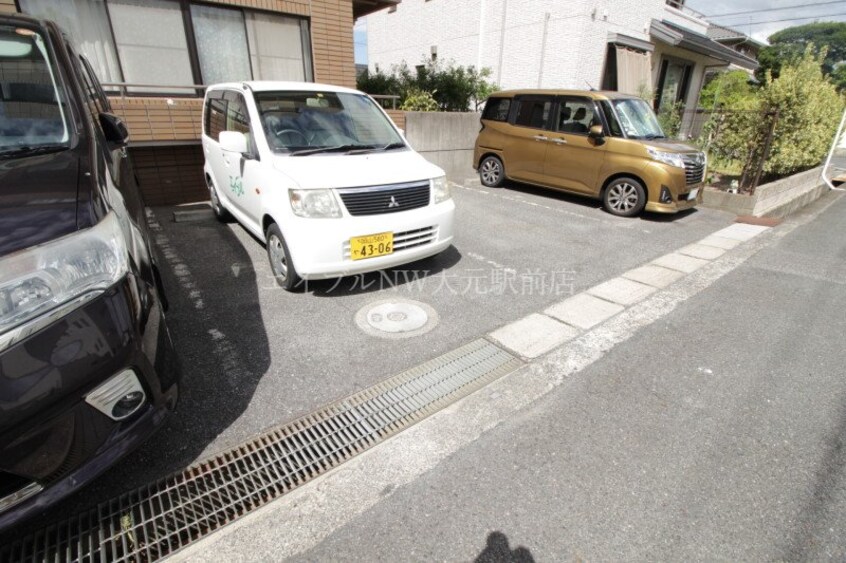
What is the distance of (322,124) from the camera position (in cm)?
390

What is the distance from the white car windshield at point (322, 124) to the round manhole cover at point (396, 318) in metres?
1.44

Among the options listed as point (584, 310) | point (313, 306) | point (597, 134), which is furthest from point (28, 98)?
point (597, 134)

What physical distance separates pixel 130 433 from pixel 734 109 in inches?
362

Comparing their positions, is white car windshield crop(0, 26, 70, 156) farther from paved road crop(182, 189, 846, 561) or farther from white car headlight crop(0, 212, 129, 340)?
paved road crop(182, 189, 846, 561)

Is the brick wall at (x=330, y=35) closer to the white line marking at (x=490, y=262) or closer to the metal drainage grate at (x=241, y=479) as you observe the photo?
the white line marking at (x=490, y=262)

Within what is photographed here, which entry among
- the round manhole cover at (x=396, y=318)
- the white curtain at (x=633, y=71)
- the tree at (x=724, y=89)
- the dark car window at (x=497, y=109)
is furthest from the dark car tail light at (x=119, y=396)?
the tree at (x=724, y=89)

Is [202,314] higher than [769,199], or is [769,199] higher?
[769,199]

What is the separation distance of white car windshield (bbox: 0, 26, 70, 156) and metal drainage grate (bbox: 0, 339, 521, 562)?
5.45 ft

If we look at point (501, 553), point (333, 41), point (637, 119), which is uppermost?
point (333, 41)

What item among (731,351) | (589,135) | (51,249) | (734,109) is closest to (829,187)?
(734,109)

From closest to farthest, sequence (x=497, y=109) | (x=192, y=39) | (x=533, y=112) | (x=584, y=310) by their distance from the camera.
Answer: (x=584, y=310), (x=192, y=39), (x=533, y=112), (x=497, y=109)

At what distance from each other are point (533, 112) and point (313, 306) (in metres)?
5.60

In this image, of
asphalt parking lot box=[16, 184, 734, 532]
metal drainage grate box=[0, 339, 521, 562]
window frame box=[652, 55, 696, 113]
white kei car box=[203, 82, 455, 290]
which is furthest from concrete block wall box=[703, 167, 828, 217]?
window frame box=[652, 55, 696, 113]

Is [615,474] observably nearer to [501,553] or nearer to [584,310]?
[501,553]
